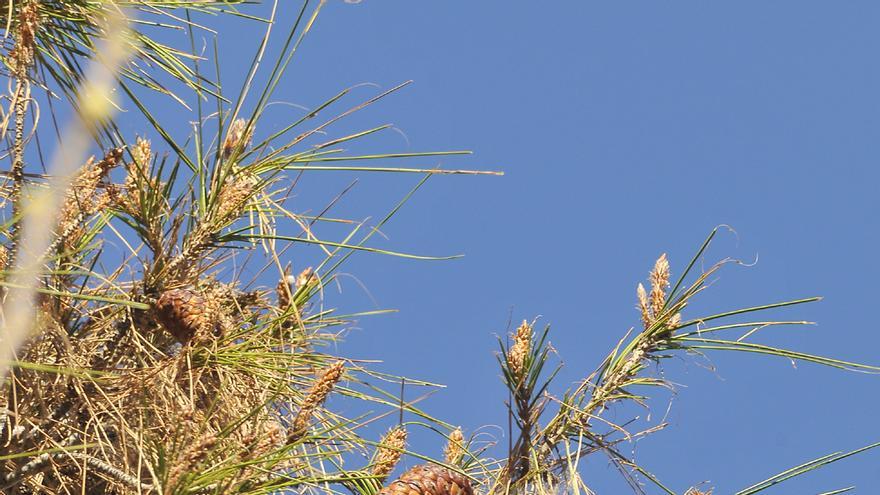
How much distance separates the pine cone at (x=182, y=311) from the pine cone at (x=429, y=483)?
0.32 m

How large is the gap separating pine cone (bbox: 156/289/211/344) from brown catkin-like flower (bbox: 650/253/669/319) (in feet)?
1.84

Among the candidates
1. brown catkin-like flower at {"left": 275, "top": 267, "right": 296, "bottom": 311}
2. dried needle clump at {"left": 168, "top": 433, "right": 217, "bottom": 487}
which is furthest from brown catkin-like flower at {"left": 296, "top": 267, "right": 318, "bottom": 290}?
dried needle clump at {"left": 168, "top": 433, "right": 217, "bottom": 487}

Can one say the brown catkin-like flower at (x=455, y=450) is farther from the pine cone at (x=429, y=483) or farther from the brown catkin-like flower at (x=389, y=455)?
the pine cone at (x=429, y=483)

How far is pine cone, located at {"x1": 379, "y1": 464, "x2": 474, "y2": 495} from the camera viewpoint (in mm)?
1055

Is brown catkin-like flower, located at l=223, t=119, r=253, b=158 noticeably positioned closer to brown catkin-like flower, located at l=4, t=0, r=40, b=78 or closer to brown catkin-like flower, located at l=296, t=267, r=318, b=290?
brown catkin-like flower, located at l=296, t=267, r=318, b=290

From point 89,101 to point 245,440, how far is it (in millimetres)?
644

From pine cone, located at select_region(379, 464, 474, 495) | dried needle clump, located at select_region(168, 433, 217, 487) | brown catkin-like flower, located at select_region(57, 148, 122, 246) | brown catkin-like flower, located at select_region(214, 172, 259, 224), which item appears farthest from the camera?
brown catkin-like flower, located at select_region(214, 172, 259, 224)

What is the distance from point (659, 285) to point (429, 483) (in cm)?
45

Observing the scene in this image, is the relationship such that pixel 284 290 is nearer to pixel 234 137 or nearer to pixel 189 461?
pixel 234 137

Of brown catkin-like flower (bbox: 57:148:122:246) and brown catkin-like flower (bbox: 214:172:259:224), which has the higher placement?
brown catkin-like flower (bbox: 214:172:259:224)

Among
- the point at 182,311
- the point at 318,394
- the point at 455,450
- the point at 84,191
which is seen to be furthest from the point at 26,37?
the point at 455,450

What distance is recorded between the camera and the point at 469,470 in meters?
1.45

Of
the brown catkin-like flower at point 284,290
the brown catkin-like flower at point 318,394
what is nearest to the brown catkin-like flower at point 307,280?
the brown catkin-like flower at point 284,290

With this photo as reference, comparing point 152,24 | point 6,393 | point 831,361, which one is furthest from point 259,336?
point 831,361
